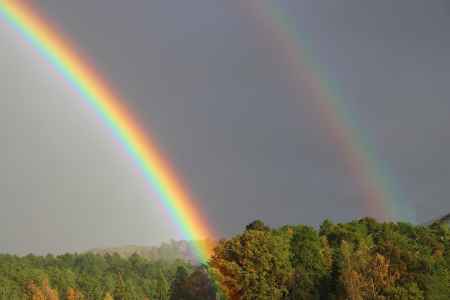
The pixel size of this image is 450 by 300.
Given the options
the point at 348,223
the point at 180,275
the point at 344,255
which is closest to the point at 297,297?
the point at 344,255

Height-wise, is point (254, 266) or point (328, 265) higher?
point (328, 265)

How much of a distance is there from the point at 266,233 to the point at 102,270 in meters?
124

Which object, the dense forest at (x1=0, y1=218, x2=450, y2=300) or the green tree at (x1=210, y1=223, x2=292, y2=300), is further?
the green tree at (x1=210, y1=223, x2=292, y2=300)

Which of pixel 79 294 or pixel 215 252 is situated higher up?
pixel 79 294

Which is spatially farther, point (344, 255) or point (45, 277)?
point (45, 277)

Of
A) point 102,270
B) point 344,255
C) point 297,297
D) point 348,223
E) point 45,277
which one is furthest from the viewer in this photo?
point 102,270

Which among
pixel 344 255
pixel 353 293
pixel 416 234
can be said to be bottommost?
pixel 353 293

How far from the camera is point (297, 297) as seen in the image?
6744cm

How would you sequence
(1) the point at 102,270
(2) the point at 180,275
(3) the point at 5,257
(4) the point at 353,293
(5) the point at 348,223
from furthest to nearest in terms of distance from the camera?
(1) the point at 102,270
(3) the point at 5,257
(2) the point at 180,275
(5) the point at 348,223
(4) the point at 353,293

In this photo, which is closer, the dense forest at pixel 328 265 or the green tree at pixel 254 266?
the dense forest at pixel 328 265

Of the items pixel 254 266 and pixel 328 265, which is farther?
pixel 328 265

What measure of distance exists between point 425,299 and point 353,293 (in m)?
11.5

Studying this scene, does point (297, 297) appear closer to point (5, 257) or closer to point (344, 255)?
point (344, 255)

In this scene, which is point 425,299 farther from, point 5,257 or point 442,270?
point 5,257
